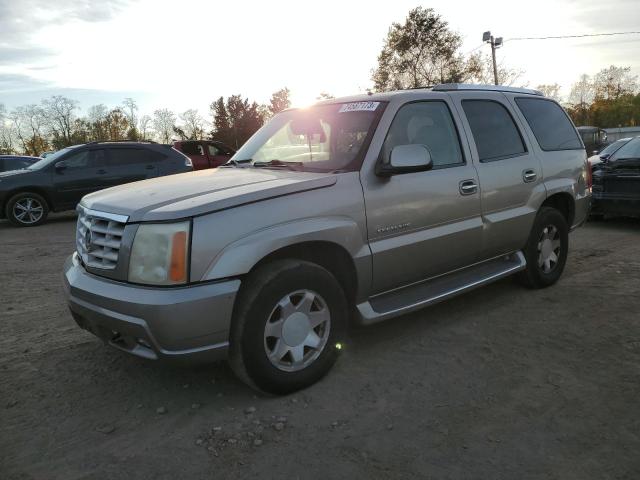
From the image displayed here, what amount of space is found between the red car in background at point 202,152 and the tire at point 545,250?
35.3 feet

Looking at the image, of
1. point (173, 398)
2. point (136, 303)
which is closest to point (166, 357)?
point (136, 303)

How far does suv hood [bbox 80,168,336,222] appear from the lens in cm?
268

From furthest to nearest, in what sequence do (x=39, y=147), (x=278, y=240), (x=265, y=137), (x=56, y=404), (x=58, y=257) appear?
(x=39, y=147)
(x=58, y=257)
(x=265, y=137)
(x=56, y=404)
(x=278, y=240)

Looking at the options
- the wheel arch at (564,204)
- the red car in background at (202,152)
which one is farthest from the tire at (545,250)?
the red car in background at (202,152)

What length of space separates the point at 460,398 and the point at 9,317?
3.91m

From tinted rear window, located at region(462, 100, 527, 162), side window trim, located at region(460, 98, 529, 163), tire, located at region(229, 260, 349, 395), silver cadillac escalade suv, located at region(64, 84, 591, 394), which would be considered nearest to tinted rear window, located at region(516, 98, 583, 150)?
silver cadillac escalade suv, located at region(64, 84, 591, 394)

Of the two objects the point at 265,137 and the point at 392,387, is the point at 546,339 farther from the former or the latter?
the point at 265,137

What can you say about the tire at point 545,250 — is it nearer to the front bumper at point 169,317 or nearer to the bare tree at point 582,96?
the front bumper at point 169,317

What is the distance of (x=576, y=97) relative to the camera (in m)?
71.4

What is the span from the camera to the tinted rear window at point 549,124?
15.5ft

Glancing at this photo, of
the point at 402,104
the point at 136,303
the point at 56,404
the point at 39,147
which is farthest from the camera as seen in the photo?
the point at 39,147

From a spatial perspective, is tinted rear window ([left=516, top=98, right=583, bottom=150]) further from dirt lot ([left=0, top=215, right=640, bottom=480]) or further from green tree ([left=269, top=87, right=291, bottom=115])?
green tree ([left=269, top=87, right=291, bottom=115])

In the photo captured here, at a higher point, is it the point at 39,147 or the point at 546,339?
the point at 39,147

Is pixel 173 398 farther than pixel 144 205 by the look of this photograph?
Yes
